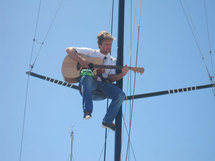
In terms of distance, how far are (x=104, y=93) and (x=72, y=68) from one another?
2.10 feet

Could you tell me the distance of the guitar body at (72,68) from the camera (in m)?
5.75

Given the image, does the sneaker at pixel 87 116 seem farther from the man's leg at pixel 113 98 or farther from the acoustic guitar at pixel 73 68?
the acoustic guitar at pixel 73 68

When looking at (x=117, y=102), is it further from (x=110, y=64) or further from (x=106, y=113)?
(x=110, y=64)

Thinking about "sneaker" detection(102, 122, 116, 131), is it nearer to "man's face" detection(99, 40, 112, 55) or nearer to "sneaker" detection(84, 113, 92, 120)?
"sneaker" detection(84, 113, 92, 120)

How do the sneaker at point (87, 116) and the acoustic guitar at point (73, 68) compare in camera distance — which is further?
the acoustic guitar at point (73, 68)

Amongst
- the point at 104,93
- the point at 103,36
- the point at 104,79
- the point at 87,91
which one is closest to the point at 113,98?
the point at 104,93

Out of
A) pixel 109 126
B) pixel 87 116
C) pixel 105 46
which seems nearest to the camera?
pixel 87 116

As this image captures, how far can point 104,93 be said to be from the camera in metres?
5.77

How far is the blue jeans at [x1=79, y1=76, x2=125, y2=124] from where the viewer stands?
525 centimetres

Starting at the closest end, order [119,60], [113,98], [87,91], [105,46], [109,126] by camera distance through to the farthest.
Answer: [87,91]
[109,126]
[113,98]
[105,46]
[119,60]

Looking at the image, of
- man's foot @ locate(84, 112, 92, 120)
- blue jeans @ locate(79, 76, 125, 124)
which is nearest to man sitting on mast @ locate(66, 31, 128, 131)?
blue jeans @ locate(79, 76, 125, 124)

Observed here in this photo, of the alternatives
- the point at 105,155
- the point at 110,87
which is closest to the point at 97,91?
the point at 110,87

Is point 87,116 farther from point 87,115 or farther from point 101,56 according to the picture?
point 101,56

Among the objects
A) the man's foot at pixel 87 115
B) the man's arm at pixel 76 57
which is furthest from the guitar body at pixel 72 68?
A: the man's foot at pixel 87 115
